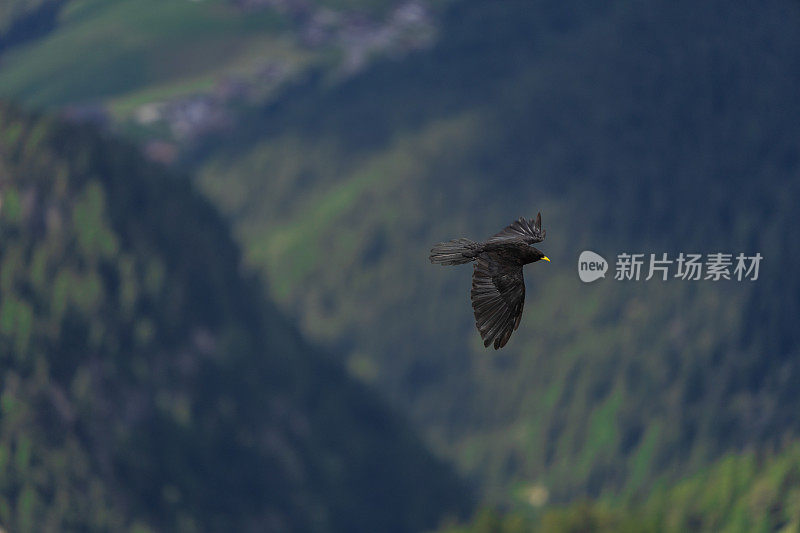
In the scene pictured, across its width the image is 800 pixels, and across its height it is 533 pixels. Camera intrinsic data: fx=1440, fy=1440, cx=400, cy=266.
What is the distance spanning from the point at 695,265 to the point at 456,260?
202ft

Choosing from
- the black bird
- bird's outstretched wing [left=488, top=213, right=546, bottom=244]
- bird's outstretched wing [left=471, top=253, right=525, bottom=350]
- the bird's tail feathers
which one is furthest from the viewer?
bird's outstretched wing [left=488, top=213, right=546, bottom=244]

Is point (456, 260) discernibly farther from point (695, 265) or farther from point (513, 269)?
point (695, 265)

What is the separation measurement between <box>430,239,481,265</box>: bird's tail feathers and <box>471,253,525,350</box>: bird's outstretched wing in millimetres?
928

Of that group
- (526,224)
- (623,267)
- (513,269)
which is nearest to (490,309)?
(513,269)

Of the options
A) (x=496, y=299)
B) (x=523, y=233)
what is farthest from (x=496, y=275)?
(x=523, y=233)

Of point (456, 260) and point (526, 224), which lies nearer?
point (456, 260)

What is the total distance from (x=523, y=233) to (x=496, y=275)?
250 inches

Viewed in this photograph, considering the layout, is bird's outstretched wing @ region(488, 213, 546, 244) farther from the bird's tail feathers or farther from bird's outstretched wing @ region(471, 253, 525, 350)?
bird's outstretched wing @ region(471, 253, 525, 350)

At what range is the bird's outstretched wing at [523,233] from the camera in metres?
63.5

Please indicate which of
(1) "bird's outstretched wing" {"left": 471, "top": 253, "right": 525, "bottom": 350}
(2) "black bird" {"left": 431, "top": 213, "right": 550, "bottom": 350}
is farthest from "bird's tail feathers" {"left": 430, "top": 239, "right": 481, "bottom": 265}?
(1) "bird's outstretched wing" {"left": 471, "top": 253, "right": 525, "bottom": 350}

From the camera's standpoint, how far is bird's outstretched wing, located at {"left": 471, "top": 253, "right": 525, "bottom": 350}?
57.4 metres

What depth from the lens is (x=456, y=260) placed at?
60.7m

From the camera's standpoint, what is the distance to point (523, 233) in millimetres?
65312

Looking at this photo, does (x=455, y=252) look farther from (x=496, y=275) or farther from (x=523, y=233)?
(x=523, y=233)
